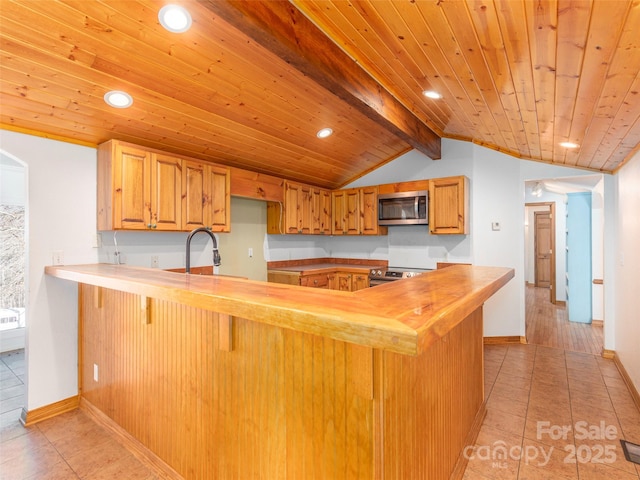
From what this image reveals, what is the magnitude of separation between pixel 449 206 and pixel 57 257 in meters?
4.25

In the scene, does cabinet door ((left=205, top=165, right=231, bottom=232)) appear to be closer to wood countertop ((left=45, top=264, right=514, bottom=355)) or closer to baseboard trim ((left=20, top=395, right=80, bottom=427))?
wood countertop ((left=45, top=264, right=514, bottom=355))

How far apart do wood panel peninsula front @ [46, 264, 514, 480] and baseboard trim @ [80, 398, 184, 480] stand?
2 cm

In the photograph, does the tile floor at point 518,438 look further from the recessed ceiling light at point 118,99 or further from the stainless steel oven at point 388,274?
the recessed ceiling light at point 118,99

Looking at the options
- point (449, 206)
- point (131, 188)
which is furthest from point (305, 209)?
point (131, 188)

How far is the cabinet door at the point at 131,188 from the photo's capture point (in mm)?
2703

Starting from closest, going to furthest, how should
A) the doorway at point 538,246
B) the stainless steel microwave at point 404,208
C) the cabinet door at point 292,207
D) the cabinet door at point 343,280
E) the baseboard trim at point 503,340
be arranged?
the baseboard trim at point 503,340
the stainless steel microwave at point 404,208
the cabinet door at point 292,207
the cabinet door at point 343,280
the doorway at point 538,246

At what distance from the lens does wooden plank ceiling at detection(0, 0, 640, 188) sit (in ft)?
5.13

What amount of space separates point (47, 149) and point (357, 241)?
410 centimetres

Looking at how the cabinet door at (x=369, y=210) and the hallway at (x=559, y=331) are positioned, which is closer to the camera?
the hallway at (x=559, y=331)

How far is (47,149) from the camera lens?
2.62m

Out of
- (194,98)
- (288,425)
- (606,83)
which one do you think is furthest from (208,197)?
(606,83)

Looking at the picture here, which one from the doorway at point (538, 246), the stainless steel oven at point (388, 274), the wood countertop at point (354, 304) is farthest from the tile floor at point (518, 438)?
the doorway at point (538, 246)

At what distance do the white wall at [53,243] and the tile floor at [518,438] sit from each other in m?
0.36

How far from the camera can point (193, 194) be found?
327cm
